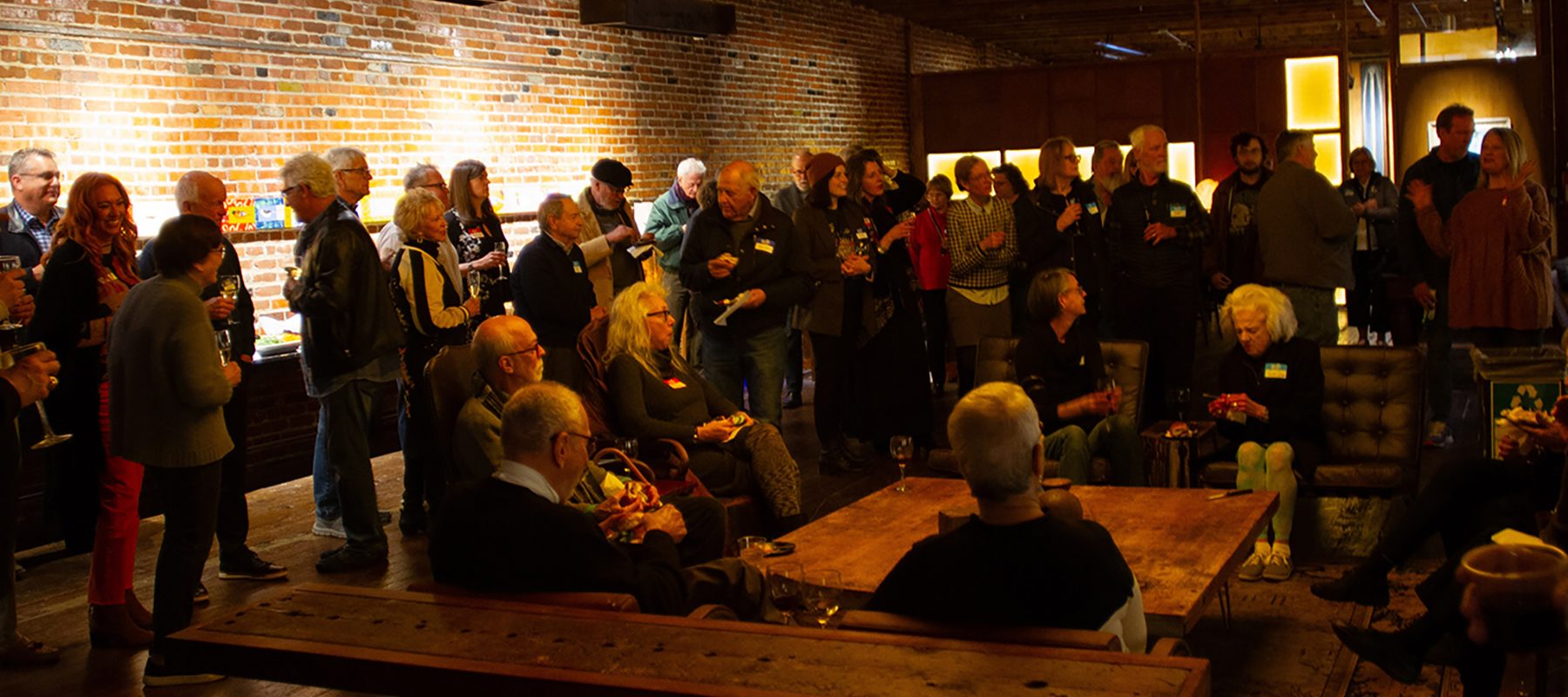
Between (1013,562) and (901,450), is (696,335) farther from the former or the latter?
(1013,562)

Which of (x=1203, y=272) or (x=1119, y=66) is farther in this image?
(x=1119, y=66)

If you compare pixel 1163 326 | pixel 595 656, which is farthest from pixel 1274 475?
pixel 595 656

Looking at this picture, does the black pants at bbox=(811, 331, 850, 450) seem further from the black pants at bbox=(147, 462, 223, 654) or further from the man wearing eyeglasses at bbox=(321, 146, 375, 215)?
the black pants at bbox=(147, 462, 223, 654)

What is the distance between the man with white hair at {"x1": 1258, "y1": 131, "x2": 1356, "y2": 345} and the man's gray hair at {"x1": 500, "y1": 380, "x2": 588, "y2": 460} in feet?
16.1

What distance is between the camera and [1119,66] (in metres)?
15.3

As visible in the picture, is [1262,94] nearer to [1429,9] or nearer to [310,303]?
[1429,9]

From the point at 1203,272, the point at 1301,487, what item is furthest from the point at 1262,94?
the point at 1301,487

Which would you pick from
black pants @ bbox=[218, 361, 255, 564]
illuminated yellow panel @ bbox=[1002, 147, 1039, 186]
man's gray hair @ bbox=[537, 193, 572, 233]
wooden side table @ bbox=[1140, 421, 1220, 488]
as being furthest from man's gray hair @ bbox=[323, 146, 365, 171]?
illuminated yellow panel @ bbox=[1002, 147, 1039, 186]

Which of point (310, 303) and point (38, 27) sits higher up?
point (38, 27)

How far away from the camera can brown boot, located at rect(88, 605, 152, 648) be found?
4.86 m

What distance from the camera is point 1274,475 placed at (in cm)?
530

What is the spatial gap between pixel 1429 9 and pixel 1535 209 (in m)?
11.4

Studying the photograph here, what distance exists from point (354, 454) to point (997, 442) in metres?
3.66

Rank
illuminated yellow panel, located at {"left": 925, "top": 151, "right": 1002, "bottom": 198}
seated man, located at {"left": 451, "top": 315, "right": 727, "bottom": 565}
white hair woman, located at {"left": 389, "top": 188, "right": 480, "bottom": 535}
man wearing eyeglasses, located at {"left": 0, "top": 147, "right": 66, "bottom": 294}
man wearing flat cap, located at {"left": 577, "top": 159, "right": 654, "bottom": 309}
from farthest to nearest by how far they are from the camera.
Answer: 1. illuminated yellow panel, located at {"left": 925, "top": 151, "right": 1002, "bottom": 198}
2. man wearing flat cap, located at {"left": 577, "top": 159, "right": 654, "bottom": 309}
3. man wearing eyeglasses, located at {"left": 0, "top": 147, "right": 66, "bottom": 294}
4. white hair woman, located at {"left": 389, "top": 188, "right": 480, "bottom": 535}
5. seated man, located at {"left": 451, "top": 315, "right": 727, "bottom": 565}
